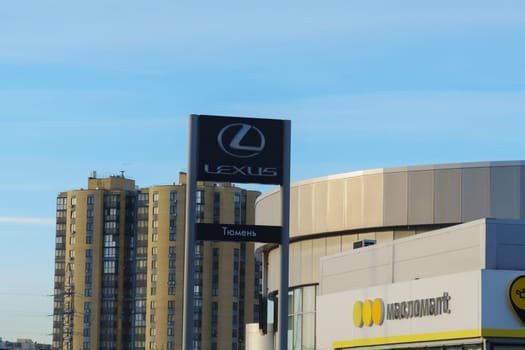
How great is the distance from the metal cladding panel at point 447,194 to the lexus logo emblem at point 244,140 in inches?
644

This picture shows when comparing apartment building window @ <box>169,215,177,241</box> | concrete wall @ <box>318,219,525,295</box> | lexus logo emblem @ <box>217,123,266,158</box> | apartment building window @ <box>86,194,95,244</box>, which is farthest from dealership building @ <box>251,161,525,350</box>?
apartment building window @ <box>86,194,95,244</box>

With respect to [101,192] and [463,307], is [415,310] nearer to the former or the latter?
[463,307]

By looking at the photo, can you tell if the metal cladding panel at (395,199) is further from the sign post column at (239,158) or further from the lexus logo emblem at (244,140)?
the lexus logo emblem at (244,140)

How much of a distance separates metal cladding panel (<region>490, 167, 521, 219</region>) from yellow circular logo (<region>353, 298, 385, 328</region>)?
419 inches

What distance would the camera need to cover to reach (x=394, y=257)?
38719mm

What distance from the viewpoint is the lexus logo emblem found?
109ft

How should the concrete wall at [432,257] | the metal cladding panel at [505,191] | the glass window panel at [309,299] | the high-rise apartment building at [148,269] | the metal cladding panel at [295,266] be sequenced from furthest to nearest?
the high-rise apartment building at [148,269], the metal cladding panel at [295,266], the glass window panel at [309,299], the metal cladding panel at [505,191], the concrete wall at [432,257]

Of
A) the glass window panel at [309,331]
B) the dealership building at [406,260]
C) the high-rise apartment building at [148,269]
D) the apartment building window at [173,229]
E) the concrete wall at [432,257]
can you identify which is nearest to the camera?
the dealership building at [406,260]

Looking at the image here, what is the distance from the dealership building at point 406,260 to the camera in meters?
32.6

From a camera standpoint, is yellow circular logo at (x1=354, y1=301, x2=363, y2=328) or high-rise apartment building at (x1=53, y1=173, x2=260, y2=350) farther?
high-rise apartment building at (x1=53, y1=173, x2=260, y2=350)

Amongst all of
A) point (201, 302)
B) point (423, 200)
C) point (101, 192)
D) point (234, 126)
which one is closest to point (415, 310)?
point (234, 126)

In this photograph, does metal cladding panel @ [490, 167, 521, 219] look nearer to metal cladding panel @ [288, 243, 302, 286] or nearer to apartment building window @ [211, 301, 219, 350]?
metal cladding panel @ [288, 243, 302, 286]

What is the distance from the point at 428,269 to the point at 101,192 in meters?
130

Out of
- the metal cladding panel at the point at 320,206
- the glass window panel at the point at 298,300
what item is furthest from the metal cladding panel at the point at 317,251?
the glass window panel at the point at 298,300
